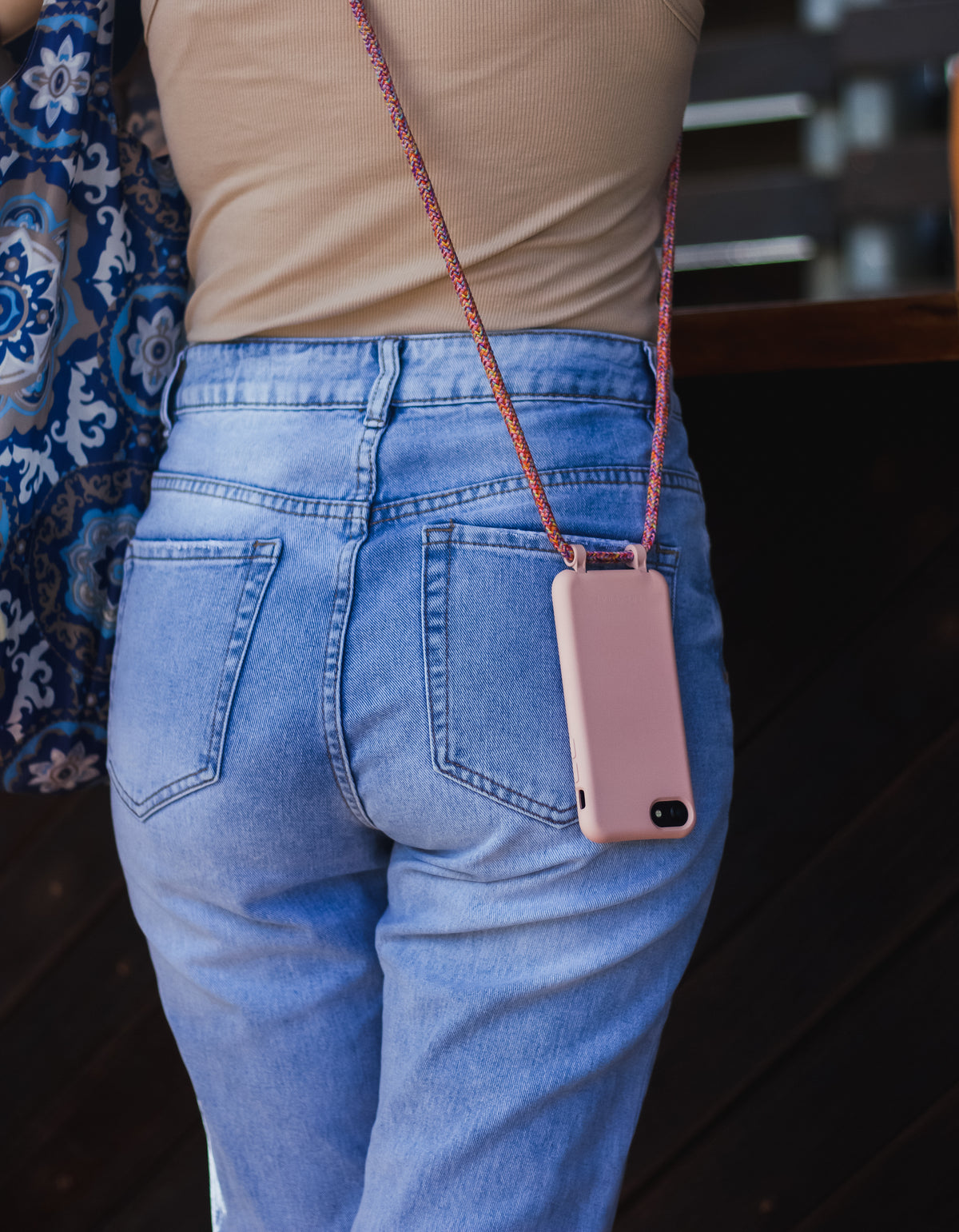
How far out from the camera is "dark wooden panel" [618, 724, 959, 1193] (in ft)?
3.85

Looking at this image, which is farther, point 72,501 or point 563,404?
point 72,501

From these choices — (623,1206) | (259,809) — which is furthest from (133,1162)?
(259,809)

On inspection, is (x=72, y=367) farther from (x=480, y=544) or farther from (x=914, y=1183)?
(x=914, y=1183)

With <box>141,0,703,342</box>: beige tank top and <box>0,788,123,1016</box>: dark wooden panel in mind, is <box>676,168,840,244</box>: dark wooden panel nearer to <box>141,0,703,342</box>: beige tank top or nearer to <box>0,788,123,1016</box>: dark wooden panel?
<box>0,788,123,1016</box>: dark wooden panel

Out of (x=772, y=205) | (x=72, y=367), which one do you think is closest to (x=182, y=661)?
(x=72, y=367)

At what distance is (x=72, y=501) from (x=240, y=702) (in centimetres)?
33

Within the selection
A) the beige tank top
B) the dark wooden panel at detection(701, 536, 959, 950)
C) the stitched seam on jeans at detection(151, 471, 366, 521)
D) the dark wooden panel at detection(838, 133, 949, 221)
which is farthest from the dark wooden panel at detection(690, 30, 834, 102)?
the stitched seam on jeans at detection(151, 471, 366, 521)

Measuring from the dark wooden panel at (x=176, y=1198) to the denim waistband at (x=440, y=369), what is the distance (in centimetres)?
116

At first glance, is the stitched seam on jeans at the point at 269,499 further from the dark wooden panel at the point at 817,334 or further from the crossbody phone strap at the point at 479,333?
the dark wooden panel at the point at 817,334

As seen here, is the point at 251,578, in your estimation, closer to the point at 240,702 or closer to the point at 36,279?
the point at 240,702

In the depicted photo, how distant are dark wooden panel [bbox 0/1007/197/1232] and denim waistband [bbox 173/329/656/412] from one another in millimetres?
1074

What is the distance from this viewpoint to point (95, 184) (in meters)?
0.79

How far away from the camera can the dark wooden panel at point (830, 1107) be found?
119 cm

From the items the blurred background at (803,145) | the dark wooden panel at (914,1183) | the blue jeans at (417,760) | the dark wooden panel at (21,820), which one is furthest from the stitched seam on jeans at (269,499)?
the blurred background at (803,145)
